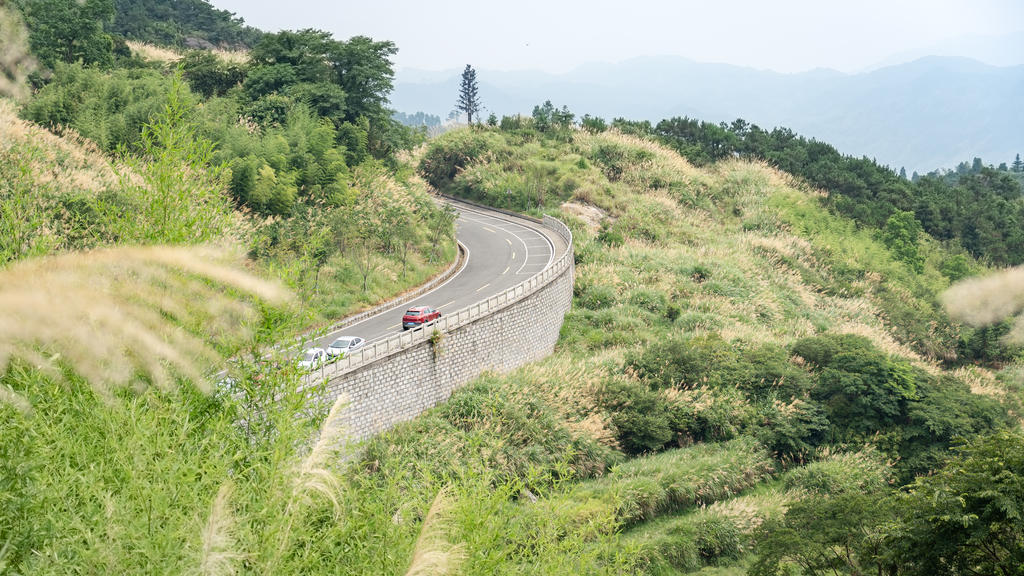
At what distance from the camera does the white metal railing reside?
22578 millimetres

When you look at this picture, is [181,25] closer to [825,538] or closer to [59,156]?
[59,156]

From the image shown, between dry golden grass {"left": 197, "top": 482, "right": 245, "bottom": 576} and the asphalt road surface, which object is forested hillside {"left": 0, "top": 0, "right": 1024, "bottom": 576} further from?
the asphalt road surface

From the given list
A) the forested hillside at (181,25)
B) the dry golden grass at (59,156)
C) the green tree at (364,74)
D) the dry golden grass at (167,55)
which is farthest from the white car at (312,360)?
the forested hillside at (181,25)

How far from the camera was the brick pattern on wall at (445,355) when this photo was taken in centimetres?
2305

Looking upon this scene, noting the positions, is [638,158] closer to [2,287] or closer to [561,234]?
[561,234]

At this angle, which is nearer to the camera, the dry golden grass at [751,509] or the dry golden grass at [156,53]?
the dry golden grass at [751,509]

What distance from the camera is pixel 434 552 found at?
7.11 meters

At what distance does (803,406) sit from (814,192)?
38.9 metres

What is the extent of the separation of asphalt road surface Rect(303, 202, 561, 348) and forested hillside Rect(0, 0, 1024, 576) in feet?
4.99

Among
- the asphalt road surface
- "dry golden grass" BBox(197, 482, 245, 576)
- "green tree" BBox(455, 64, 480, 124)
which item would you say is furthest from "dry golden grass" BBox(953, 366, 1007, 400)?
"green tree" BBox(455, 64, 480, 124)

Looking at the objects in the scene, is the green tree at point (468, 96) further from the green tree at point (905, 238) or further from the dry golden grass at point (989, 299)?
the dry golden grass at point (989, 299)

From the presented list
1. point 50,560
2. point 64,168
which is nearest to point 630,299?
point 64,168

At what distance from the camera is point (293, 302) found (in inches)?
354

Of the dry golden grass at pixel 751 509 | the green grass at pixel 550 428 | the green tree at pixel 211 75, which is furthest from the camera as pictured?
the green tree at pixel 211 75
